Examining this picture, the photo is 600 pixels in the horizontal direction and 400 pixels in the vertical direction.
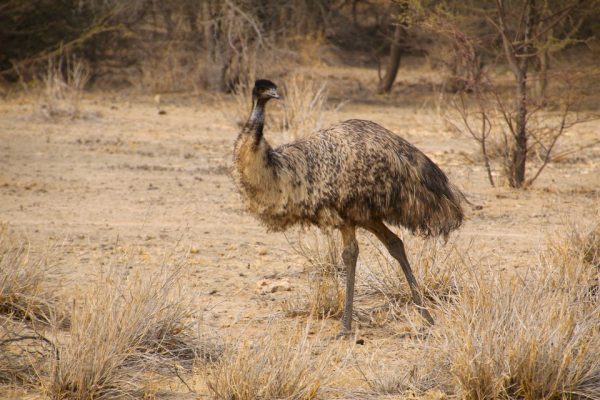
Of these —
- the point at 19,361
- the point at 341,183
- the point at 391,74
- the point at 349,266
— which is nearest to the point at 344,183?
A: the point at 341,183

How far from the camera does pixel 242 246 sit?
732 cm

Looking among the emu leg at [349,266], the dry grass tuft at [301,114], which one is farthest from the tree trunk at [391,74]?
the emu leg at [349,266]

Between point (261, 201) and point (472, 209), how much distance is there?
416 cm

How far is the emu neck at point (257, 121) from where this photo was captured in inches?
192

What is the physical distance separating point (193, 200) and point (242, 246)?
6.19ft

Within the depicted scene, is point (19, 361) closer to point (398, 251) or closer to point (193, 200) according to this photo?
point (398, 251)

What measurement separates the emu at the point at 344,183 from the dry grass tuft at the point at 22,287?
1274mm

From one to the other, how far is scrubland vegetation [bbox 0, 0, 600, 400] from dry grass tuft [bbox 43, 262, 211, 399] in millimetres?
12

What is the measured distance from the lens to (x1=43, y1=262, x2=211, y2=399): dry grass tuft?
4.02 metres

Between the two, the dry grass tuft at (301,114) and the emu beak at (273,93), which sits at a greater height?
the emu beak at (273,93)

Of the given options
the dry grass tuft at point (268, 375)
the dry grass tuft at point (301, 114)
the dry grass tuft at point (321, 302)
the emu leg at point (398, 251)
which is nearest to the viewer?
the dry grass tuft at point (268, 375)

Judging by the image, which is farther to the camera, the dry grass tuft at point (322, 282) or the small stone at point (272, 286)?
the small stone at point (272, 286)

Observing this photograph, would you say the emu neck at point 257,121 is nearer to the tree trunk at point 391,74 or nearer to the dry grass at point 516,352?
the dry grass at point 516,352

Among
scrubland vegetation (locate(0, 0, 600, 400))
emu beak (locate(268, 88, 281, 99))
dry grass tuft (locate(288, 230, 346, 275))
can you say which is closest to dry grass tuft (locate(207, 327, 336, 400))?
scrubland vegetation (locate(0, 0, 600, 400))
